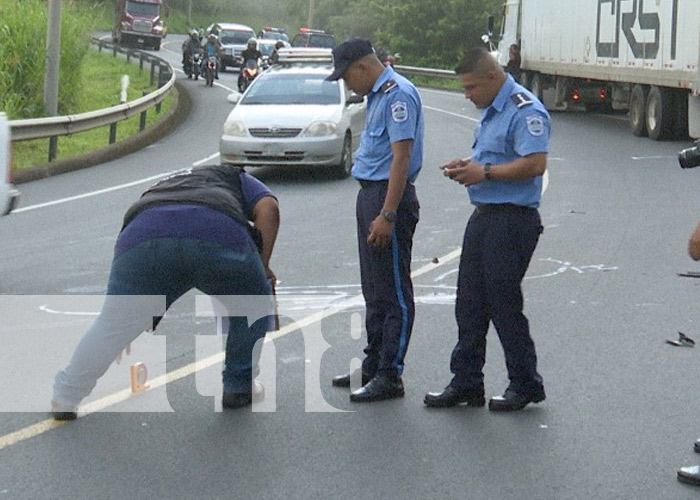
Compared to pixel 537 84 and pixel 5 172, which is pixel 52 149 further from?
pixel 537 84

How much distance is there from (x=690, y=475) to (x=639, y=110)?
21677 mm

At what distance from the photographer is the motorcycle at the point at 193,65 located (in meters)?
47.8

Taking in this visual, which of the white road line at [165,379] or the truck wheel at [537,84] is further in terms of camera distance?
the truck wheel at [537,84]

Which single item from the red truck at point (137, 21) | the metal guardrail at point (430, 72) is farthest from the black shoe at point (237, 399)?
the red truck at point (137, 21)

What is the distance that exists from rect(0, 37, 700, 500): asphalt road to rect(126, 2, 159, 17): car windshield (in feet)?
186

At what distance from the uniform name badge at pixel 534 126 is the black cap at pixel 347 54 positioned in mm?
920

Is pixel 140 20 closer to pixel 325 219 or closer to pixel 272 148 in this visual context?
pixel 272 148

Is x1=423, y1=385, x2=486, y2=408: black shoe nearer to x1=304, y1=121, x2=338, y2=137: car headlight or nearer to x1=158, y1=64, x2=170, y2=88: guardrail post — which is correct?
x1=304, y1=121, x2=338, y2=137: car headlight

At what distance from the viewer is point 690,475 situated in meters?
5.96

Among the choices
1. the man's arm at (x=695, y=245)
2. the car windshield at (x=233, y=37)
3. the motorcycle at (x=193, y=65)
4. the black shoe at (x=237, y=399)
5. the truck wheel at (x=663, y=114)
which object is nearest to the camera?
the man's arm at (x=695, y=245)

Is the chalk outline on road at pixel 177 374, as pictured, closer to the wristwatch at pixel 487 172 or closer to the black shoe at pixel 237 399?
the black shoe at pixel 237 399

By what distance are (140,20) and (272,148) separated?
5282cm

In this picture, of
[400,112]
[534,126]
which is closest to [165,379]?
[400,112]

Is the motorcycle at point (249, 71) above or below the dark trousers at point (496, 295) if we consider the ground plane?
above
